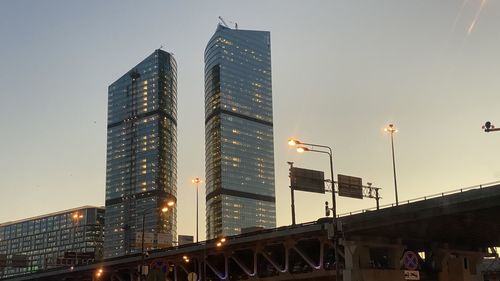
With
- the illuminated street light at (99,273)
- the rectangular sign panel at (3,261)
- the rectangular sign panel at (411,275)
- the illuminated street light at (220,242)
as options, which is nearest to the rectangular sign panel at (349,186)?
the illuminated street light at (220,242)

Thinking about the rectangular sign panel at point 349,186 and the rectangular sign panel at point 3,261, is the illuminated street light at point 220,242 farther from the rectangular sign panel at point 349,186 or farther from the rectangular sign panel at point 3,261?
the rectangular sign panel at point 3,261

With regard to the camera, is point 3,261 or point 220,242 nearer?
point 220,242

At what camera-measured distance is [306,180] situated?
60906 mm

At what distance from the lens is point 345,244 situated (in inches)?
2384

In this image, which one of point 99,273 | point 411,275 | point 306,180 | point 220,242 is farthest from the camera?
point 99,273

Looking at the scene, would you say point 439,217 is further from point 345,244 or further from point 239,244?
point 239,244

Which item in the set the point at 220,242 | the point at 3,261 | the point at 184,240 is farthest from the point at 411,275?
the point at 3,261

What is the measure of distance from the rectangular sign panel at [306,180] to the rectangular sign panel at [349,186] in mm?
1867

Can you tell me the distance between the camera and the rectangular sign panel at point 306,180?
60.6 metres

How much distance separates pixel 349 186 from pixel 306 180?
15.3 feet

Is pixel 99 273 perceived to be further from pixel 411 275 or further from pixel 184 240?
pixel 411 275

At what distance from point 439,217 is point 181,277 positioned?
47.0 m

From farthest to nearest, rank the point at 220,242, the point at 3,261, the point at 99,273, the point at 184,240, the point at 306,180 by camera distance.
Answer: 1. the point at 3,261
2. the point at 99,273
3. the point at 184,240
4. the point at 220,242
5. the point at 306,180

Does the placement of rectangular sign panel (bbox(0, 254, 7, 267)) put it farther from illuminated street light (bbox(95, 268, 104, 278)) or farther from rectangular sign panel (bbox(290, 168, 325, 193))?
rectangular sign panel (bbox(290, 168, 325, 193))
